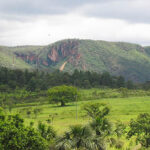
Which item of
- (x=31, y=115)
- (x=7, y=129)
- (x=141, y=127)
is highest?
(x=7, y=129)

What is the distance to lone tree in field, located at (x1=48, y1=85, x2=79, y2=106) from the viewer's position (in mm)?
98562

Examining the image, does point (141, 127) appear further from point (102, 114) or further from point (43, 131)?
point (102, 114)

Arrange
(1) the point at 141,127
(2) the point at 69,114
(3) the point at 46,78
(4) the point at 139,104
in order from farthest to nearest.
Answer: (3) the point at 46,78
(4) the point at 139,104
(2) the point at 69,114
(1) the point at 141,127

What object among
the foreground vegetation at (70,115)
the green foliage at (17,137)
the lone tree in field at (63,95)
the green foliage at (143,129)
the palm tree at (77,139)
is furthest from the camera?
the lone tree in field at (63,95)

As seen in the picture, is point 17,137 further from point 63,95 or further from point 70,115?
point 63,95

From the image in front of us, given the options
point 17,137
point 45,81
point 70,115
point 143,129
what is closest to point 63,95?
point 70,115

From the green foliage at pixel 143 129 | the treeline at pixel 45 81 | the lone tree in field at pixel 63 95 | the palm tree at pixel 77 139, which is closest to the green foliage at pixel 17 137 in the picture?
the palm tree at pixel 77 139

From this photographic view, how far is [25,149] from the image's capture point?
24.4 metres

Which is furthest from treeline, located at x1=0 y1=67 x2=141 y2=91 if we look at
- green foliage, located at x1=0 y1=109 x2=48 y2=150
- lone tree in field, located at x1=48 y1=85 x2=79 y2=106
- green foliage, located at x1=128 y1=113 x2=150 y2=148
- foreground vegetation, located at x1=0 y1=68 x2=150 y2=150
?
green foliage, located at x1=0 y1=109 x2=48 y2=150

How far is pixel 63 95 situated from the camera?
100125 millimetres

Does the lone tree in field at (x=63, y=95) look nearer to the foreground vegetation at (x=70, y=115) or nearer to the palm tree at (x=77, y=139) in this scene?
the foreground vegetation at (x=70, y=115)

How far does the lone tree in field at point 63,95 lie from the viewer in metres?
98.6

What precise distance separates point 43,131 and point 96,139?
7106 mm

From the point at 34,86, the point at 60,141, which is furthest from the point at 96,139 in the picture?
the point at 34,86
